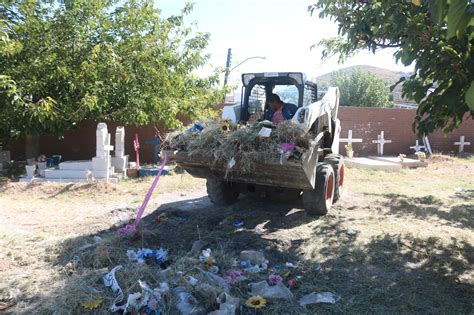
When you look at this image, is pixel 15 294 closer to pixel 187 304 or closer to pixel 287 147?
pixel 187 304

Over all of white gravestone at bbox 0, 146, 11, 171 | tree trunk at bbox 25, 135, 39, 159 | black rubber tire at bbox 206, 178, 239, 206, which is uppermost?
tree trunk at bbox 25, 135, 39, 159

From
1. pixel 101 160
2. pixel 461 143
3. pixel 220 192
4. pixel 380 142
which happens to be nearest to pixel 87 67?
pixel 101 160

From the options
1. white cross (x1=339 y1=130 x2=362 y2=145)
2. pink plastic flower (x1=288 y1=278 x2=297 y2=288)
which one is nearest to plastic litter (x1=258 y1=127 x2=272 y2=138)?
pink plastic flower (x1=288 y1=278 x2=297 y2=288)

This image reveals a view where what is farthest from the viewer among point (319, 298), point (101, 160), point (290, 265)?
point (101, 160)

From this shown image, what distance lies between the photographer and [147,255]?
4.99 metres

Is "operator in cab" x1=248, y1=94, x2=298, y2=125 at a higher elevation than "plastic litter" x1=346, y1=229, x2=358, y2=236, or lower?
higher

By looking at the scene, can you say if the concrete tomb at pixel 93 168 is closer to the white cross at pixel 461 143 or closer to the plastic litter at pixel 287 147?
the plastic litter at pixel 287 147

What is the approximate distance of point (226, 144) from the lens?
560cm

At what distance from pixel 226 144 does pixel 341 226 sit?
7.82 feet

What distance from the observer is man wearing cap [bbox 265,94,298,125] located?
6918 mm

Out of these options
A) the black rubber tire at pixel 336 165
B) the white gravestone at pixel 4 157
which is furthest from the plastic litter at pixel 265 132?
the white gravestone at pixel 4 157

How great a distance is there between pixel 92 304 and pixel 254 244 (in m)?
2.48

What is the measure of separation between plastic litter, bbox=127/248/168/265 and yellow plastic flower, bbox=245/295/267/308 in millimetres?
1316

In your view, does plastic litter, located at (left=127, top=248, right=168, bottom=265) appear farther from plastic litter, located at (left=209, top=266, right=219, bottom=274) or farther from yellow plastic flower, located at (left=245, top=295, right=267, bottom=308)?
yellow plastic flower, located at (left=245, top=295, right=267, bottom=308)
